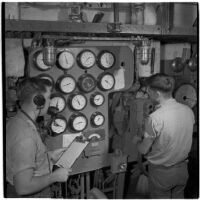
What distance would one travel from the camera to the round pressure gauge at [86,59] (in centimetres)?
205

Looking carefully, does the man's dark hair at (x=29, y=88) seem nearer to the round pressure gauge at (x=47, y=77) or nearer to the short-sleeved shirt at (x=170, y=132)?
the round pressure gauge at (x=47, y=77)

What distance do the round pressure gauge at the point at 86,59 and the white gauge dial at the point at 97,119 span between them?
0.96 feet

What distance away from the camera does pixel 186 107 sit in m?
2.17

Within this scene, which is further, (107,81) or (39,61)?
(107,81)

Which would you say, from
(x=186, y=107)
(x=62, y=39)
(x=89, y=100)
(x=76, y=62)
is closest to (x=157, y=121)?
(x=186, y=107)

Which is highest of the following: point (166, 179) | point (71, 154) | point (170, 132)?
point (170, 132)

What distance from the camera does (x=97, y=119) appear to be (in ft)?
6.93

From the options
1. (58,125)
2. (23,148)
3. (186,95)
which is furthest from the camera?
(186,95)

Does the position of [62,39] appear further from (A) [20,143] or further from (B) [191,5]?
(B) [191,5]

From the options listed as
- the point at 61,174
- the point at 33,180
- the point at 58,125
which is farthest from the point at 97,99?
the point at 33,180

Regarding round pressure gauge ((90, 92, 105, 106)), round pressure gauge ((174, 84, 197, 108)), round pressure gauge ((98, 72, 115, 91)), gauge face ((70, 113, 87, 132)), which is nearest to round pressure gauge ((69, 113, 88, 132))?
gauge face ((70, 113, 87, 132))

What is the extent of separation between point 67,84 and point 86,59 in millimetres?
186

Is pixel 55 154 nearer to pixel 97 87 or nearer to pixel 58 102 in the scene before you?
pixel 58 102

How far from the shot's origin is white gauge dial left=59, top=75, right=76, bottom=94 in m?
2.03
